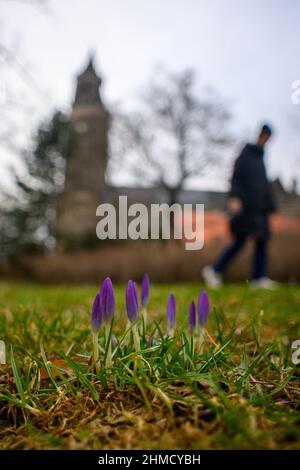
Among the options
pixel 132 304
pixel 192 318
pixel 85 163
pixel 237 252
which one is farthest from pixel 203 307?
pixel 85 163

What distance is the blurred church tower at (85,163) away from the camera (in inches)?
583

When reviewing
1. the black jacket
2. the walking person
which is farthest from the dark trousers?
the black jacket

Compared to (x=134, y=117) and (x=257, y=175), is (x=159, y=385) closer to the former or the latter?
(x=257, y=175)

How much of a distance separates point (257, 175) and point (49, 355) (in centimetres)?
362

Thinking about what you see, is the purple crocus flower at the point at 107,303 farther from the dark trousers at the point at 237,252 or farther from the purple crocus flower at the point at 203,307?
the dark trousers at the point at 237,252

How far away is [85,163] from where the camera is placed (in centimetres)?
1981

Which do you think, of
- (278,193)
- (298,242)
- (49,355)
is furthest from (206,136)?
(49,355)

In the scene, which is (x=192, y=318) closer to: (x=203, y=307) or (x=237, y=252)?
(x=203, y=307)

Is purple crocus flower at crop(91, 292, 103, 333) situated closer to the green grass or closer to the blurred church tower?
the green grass

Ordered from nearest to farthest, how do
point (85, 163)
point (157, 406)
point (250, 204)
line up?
point (157, 406)
point (250, 204)
point (85, 163)

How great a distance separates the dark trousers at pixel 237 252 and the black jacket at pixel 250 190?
0.38ft

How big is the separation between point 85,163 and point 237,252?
16.8 metres

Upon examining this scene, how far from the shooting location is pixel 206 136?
16.0 m

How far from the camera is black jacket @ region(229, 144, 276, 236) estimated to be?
4125 mm
